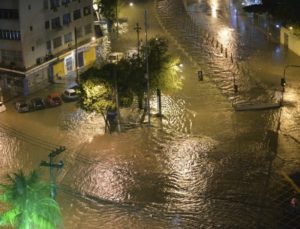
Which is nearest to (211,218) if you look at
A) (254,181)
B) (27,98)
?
(254,181)

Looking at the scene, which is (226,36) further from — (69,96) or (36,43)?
(69,96)

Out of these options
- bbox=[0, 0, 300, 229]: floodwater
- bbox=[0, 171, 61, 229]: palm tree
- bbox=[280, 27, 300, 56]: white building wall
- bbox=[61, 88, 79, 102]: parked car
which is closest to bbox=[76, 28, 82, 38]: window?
bbox=[0, 0, 300, 229]: floodwater

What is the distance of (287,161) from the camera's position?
192 ft

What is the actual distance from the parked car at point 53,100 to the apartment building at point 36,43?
619 centimetres

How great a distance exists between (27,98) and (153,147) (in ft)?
84.5

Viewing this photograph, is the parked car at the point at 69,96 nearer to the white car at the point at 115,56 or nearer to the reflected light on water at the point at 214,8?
the white car at the point at 115,56

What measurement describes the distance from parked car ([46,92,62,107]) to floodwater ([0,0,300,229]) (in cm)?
98

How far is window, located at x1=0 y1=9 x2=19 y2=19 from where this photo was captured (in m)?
80.6

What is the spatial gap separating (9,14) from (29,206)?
168 feet

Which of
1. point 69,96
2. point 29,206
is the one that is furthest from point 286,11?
point 29,206

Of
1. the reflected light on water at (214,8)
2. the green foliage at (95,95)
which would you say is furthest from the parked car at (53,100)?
the reflected light on water at (214,8)

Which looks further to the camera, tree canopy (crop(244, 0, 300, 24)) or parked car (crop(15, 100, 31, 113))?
tree canopy (crop(244, 0, 300, 24))

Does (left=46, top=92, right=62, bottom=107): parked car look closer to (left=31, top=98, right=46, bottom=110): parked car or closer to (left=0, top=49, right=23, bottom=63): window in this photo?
(left=31, top=98, right=46, bottom=110): parked car

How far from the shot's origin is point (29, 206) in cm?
3553
